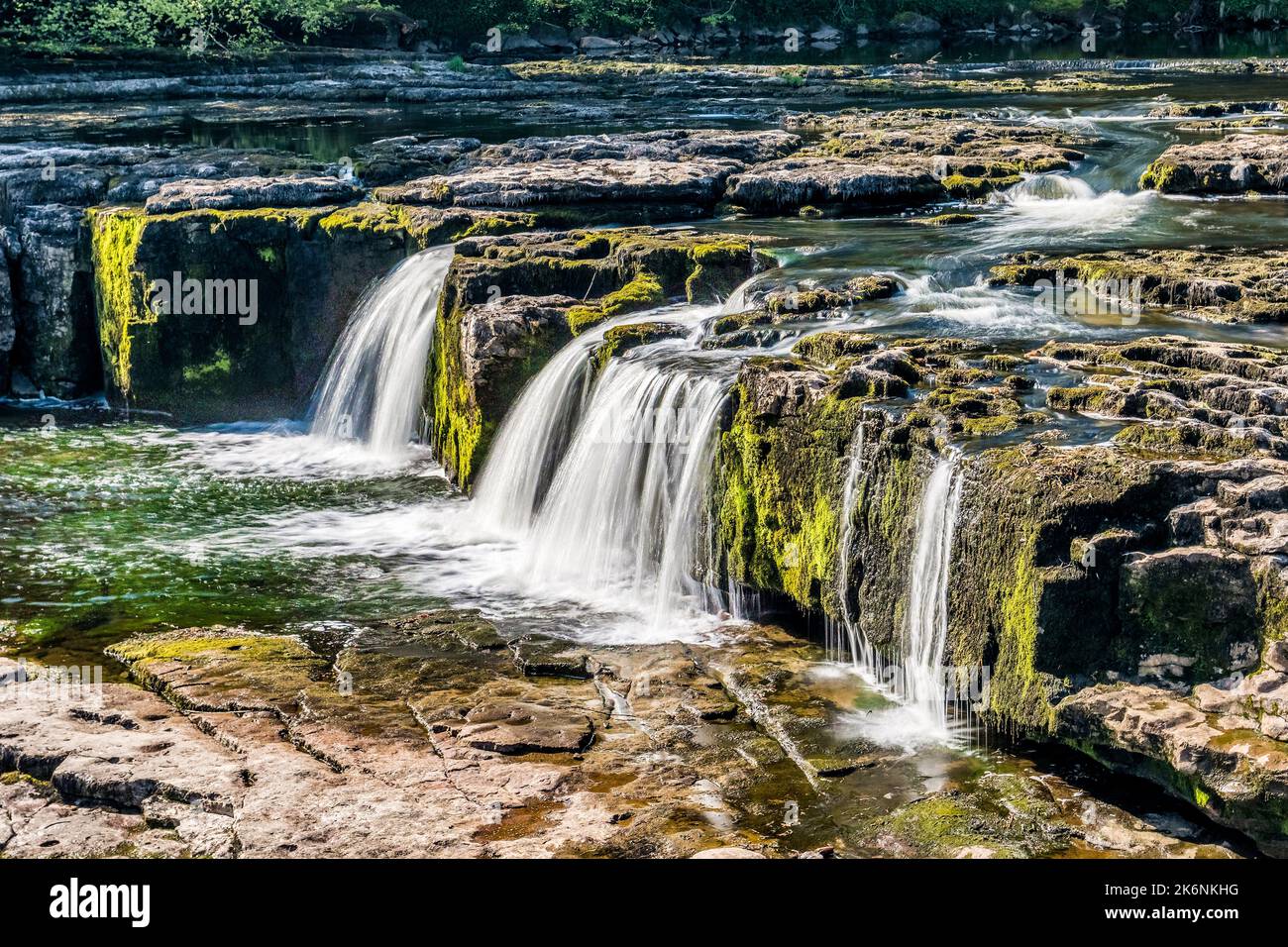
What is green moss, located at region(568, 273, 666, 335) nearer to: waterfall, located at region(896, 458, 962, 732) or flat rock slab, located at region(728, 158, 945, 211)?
flat rock slab, located at region(728, 158, 945, 211)

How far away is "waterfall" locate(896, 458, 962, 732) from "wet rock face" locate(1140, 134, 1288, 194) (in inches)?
466

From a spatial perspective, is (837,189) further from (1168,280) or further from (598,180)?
(1168,280)

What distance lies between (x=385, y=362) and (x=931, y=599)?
10.3 metres

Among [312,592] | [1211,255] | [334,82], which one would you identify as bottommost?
[312,592]

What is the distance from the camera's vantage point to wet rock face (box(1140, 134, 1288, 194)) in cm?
1995

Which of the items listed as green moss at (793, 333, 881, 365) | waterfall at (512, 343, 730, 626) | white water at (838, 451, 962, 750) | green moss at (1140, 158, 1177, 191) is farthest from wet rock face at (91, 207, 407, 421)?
white water at (838, 451, 962, 750)

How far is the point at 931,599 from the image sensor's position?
10320 millimetres

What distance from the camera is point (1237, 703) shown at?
27.7ft

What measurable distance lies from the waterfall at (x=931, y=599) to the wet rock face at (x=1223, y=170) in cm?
1183

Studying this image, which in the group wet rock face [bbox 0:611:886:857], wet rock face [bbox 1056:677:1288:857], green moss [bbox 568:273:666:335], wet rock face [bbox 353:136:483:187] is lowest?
wet rock face [bbox 0:611:886:857]

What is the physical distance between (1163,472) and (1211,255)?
24.1 feet

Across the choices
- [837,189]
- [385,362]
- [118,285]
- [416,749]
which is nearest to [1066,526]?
[416,749]
